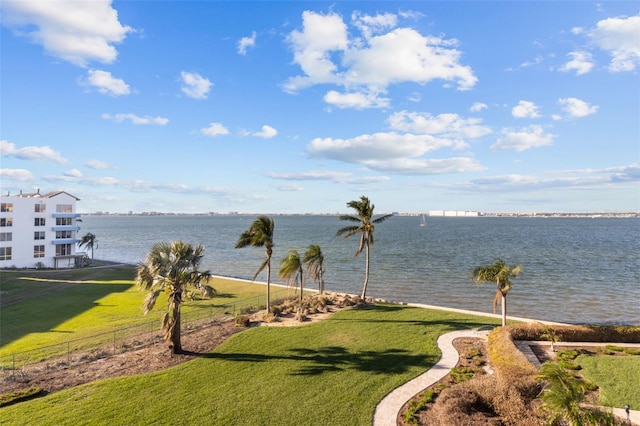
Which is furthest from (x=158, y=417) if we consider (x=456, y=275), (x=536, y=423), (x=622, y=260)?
(x=622, y=260)

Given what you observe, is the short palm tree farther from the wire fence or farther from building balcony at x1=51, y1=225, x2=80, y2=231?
building balcony at x1=51, y1=225, x2=80, y2=231


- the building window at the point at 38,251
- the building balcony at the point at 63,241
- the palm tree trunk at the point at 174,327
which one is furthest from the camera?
the building balcony at the point at 63,241

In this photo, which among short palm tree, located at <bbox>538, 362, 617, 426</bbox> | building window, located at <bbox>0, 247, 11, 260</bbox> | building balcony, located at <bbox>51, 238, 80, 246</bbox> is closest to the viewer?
short palm tree, located at <bbox>538, 362, 617, 426</bbox>

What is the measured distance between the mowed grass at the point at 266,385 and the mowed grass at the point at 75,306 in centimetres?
542

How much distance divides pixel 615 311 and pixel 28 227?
286ft

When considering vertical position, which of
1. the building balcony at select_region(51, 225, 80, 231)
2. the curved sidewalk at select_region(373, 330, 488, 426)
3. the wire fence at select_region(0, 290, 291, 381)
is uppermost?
the building balcony at select_region(51, 225, 80, 231)

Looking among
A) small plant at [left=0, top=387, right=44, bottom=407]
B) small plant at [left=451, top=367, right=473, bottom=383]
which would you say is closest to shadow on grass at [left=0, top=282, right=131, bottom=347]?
small plant at [left=0, top=387, right=44, bottom=407]

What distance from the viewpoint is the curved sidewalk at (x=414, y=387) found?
43.9 ft

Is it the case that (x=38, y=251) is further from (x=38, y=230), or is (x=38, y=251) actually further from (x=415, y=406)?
(x=415, y=406)

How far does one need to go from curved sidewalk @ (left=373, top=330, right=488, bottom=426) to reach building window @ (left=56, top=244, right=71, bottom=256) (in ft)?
243

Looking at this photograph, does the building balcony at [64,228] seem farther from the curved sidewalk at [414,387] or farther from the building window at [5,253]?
the curved sidewalk at [414,387]

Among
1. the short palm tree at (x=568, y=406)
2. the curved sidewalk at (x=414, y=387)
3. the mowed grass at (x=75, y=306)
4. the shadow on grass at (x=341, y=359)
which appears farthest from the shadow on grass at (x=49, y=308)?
the short palm tree at (x=568, y=406)

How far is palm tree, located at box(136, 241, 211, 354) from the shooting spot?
18734 mm

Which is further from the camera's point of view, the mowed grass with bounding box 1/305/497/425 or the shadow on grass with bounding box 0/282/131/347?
the shadow on grass with bounding box 0/282/131/347
